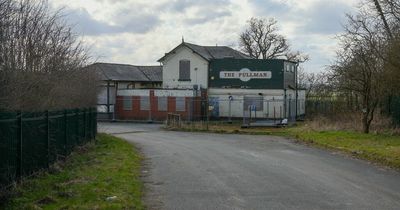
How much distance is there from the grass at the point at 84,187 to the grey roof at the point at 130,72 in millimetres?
45514

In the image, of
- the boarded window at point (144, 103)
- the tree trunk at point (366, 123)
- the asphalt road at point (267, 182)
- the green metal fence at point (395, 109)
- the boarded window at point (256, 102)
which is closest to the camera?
the asphalt road at point (267, 182)

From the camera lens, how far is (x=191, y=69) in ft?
191

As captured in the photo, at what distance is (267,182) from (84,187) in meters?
4.24

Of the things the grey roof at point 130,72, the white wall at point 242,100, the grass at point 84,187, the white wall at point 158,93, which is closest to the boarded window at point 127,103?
the white wall at point 158,93

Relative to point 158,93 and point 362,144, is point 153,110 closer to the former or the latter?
point 158,93

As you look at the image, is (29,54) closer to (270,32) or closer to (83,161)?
(83,161)

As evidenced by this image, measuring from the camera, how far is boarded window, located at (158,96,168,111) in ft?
181

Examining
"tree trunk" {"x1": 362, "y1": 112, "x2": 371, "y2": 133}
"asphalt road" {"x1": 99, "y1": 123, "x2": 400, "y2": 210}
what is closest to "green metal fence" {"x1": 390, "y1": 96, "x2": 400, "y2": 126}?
"tree trunk" {"x1": 362, "y1": 112, "x2": 371, "y2": 133}

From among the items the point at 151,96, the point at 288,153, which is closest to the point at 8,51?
the point at 288,153

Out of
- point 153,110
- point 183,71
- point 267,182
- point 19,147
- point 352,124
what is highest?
point 183,71

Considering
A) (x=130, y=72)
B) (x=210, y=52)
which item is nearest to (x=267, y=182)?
(x=210, y=52)

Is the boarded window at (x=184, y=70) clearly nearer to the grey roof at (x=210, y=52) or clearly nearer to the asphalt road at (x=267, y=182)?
the grey roof at (x=210, y=52)

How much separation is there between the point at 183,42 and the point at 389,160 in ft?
137

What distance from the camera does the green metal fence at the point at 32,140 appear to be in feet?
36.1
